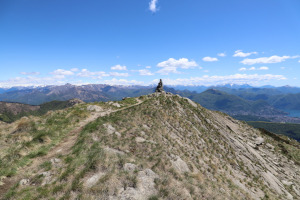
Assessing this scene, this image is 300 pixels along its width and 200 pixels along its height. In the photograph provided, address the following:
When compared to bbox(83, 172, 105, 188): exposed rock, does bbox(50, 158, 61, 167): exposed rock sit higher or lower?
higher


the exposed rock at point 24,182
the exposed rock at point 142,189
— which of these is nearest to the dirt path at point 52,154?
the exposed rock at point 24,182

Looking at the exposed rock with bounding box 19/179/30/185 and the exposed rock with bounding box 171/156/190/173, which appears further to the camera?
the exposed rock with bounding box 171/156/190/173

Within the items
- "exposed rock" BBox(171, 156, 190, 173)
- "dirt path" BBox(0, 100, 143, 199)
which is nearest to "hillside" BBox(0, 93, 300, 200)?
"dirt path" BBox(0, 100, 143, 199)

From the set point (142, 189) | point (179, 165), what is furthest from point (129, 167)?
point (179, 165)

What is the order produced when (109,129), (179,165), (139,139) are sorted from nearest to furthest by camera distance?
(179,165) < (139,139) < (109,129)

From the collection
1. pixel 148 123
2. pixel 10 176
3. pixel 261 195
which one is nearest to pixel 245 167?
pixel 261 195

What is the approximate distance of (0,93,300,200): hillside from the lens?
9.71 meters

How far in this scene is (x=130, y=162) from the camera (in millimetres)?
12664

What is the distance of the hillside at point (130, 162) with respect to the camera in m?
9.71

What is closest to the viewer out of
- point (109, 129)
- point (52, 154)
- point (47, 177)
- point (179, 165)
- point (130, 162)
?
point (47, 177)

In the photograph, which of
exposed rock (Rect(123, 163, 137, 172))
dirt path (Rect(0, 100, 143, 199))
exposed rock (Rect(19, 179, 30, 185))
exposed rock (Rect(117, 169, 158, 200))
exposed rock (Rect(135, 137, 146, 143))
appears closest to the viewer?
exposed rock (Rect(117, 169, 158, 200))

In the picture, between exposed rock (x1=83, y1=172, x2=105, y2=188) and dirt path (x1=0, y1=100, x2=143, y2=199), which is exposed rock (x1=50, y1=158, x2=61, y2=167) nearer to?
dirt path (x1=0, y1=100, x2=143, y2=199)

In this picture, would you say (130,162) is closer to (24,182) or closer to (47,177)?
(47,177)

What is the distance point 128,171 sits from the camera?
37.9 ft
